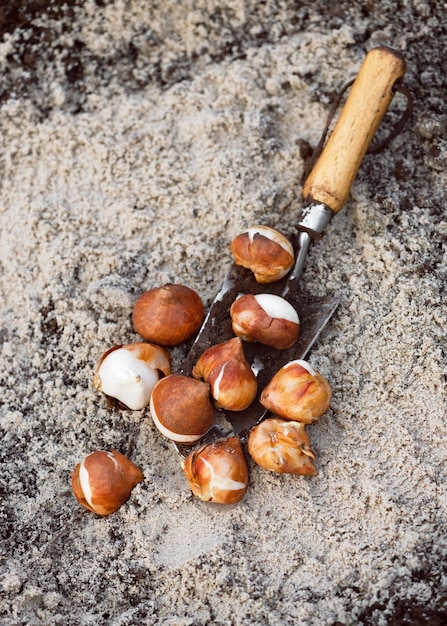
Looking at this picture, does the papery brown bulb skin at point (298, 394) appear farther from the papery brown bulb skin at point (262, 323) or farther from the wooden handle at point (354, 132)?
the wooden handle at point (354, 132)

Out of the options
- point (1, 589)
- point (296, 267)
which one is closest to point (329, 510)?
point (296, 267)

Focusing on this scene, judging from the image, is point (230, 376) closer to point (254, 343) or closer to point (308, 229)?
point (254, 343)

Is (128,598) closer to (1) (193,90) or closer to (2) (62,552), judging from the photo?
(2) (62,552)

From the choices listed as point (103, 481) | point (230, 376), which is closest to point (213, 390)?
point (230, 376)

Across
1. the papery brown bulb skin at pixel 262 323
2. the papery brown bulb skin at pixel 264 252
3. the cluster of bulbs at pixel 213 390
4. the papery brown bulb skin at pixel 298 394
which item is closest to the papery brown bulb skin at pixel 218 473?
the cluster of bulbs at pixel 213 390

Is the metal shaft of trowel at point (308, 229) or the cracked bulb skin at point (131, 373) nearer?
the cracked bulb skin at point (131, 373)

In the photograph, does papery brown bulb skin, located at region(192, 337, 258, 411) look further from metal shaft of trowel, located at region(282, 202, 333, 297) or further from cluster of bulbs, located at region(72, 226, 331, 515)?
metal shaft of trowel, located at region(282, 202, 333, 297)
